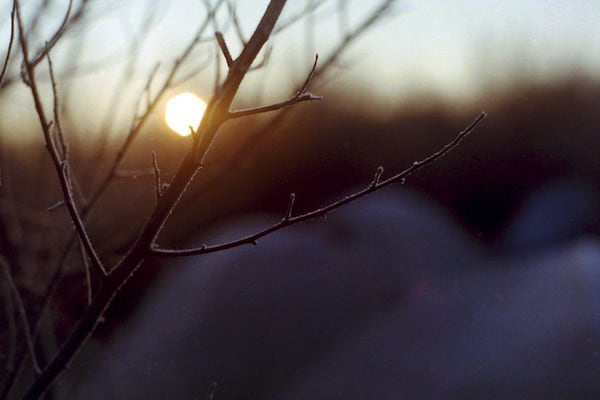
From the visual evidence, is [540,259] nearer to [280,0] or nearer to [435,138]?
[435,138]

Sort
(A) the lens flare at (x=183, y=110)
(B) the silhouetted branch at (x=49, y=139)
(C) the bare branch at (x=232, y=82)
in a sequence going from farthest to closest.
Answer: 1. (A) the lens flare at (x=183, y=110)
2. (C) the bare branch at (x=232, y=82)
3. (B) the silhouetted branch at (x=49, y=139)

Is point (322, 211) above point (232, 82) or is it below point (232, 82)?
below

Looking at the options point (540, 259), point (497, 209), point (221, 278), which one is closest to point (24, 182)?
point (221, 278)

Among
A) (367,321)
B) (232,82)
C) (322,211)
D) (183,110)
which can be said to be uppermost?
(367,321)

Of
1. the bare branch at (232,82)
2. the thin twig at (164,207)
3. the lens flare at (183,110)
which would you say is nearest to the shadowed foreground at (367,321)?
the lens flare at (183,110)

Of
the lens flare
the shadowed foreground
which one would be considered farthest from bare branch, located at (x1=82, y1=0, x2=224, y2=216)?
the shadowed foreground

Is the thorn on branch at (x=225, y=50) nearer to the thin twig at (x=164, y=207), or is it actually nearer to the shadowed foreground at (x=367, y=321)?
the thin twig at (x=164, y=207)

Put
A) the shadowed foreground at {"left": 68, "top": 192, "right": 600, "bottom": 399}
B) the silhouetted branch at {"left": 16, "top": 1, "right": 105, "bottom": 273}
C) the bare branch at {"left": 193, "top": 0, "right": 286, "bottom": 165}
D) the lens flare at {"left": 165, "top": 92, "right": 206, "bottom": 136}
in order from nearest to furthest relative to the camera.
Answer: the silhouetted branch at {"left": 16, "top": 1, "right": 105, "bottom": 273}
the bare branch at {"left": 193, "top": 0, "right": 286, "bottom": 165}
the lens flare at {"left": 165, "top": 92, "right": 206, "bottom": 136}
the shadowed foreground at {"left": 68, "top": 192, "right": 600, "bottom": 399}

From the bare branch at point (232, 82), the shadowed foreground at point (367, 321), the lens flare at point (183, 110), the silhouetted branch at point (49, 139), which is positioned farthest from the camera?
the shadowed foreground at point (367, 321)

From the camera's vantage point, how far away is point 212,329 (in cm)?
571

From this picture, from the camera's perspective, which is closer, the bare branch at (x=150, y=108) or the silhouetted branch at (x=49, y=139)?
the silhouetted branch at (x=49, y=139)

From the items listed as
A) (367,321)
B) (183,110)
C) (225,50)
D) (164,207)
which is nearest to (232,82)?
(225,50)

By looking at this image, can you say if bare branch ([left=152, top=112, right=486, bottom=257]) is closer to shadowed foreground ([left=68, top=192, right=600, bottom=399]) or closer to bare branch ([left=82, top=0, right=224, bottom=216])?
bare branch ([left=82, top=0, right=224, bottom=216])

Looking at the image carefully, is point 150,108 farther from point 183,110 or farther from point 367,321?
point 367,321
